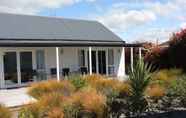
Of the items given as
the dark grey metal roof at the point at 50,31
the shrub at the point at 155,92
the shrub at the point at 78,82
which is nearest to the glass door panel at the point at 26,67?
the dark grey metal roof at the point at 50,31

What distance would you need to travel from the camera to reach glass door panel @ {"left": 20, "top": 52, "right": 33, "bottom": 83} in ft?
72.8

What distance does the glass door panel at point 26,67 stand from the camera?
22.2m

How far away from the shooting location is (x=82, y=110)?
8977 millimetres

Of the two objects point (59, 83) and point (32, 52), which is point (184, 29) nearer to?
point (32, 52)

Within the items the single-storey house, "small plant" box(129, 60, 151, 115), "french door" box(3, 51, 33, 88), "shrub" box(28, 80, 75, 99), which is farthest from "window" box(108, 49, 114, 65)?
"small plant" box(129, 60, 151, 115)

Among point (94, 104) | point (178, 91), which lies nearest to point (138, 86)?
point (178, 91)

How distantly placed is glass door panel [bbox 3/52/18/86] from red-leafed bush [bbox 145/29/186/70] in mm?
10781

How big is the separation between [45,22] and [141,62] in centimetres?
1810

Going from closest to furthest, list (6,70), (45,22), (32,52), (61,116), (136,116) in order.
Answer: (61,116)
(136,116)
(6,70)
(32,52)
(45,22)

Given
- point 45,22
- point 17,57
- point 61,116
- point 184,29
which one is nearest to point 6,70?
point 17,57

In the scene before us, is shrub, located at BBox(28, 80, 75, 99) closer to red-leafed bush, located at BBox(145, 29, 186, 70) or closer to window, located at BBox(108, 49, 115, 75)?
red-leafed bush, located at BBox(145, 29, 186, 70)

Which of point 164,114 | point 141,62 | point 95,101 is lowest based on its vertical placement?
point 164,114

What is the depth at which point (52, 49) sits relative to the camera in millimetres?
24703

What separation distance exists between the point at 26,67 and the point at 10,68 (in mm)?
1323
